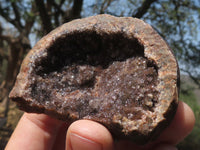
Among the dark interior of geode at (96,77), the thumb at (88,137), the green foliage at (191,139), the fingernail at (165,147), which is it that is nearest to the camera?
the thumb at (88,137)

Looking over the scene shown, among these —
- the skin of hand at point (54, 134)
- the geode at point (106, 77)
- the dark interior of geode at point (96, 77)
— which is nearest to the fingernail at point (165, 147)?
the skin of hand at point (54, 134)

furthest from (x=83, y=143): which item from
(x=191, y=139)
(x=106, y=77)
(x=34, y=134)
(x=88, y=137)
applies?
(x=191, y=139)

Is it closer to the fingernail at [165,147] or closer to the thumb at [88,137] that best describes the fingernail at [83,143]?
the thumb at [88,137]

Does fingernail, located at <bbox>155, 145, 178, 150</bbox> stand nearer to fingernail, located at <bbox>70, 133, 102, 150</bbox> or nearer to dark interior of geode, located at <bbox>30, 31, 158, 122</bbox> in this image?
dark interior of geode, located at <bbox>30, 31, 158, 122</bbox>

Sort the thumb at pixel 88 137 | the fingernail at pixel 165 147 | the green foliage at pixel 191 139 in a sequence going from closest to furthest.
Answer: the thumb at pixel 88 137, the fingernail at pixel 165 147, the green foliage at pixel 191 139

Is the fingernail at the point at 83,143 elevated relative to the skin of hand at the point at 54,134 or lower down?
elevated

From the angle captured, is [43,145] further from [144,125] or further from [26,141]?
[144,125]

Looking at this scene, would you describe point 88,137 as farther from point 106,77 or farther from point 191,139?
point 191,139

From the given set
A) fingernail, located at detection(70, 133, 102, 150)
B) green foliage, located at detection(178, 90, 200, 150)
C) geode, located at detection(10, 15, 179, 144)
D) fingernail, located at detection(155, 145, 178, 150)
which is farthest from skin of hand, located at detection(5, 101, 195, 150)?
green foliage, located at detection(178, 90, 200, 150)
